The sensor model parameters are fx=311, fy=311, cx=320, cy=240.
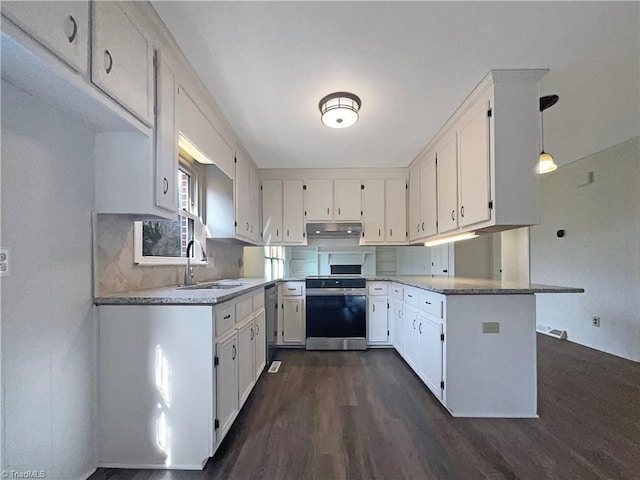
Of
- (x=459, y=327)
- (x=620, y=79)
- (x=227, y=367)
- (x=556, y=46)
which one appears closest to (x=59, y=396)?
(x=227, y=367)

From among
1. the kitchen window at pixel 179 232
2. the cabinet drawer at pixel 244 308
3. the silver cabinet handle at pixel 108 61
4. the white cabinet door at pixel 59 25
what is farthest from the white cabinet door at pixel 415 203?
the white cabinet door at pixel 59 25

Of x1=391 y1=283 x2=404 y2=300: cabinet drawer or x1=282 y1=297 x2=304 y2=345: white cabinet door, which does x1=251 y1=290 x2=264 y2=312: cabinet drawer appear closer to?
x1=282 y1=297 x2=304 y2=345: white cabinet door

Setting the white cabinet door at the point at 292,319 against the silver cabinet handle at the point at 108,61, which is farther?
the white cabinet door at the point at 292,319

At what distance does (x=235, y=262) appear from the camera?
13.0 ft

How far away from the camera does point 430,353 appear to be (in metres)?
2.57

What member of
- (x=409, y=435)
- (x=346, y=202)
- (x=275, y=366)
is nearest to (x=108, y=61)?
(x=409, y=435)

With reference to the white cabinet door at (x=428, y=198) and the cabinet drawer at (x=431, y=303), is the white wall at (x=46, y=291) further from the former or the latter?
the white cabinet door at (x=428, y=198)

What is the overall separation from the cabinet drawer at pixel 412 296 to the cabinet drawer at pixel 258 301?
4.82ft

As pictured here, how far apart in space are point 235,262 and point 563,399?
11.5ft

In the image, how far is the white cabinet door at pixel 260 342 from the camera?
2.69m

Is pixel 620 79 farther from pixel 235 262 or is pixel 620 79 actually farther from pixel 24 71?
pixel 235 262

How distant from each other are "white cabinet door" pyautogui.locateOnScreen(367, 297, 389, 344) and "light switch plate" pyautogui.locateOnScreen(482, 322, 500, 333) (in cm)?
169

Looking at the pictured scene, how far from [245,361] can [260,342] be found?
0.53 meters

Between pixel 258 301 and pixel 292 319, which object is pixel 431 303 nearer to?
pixel 258 301
